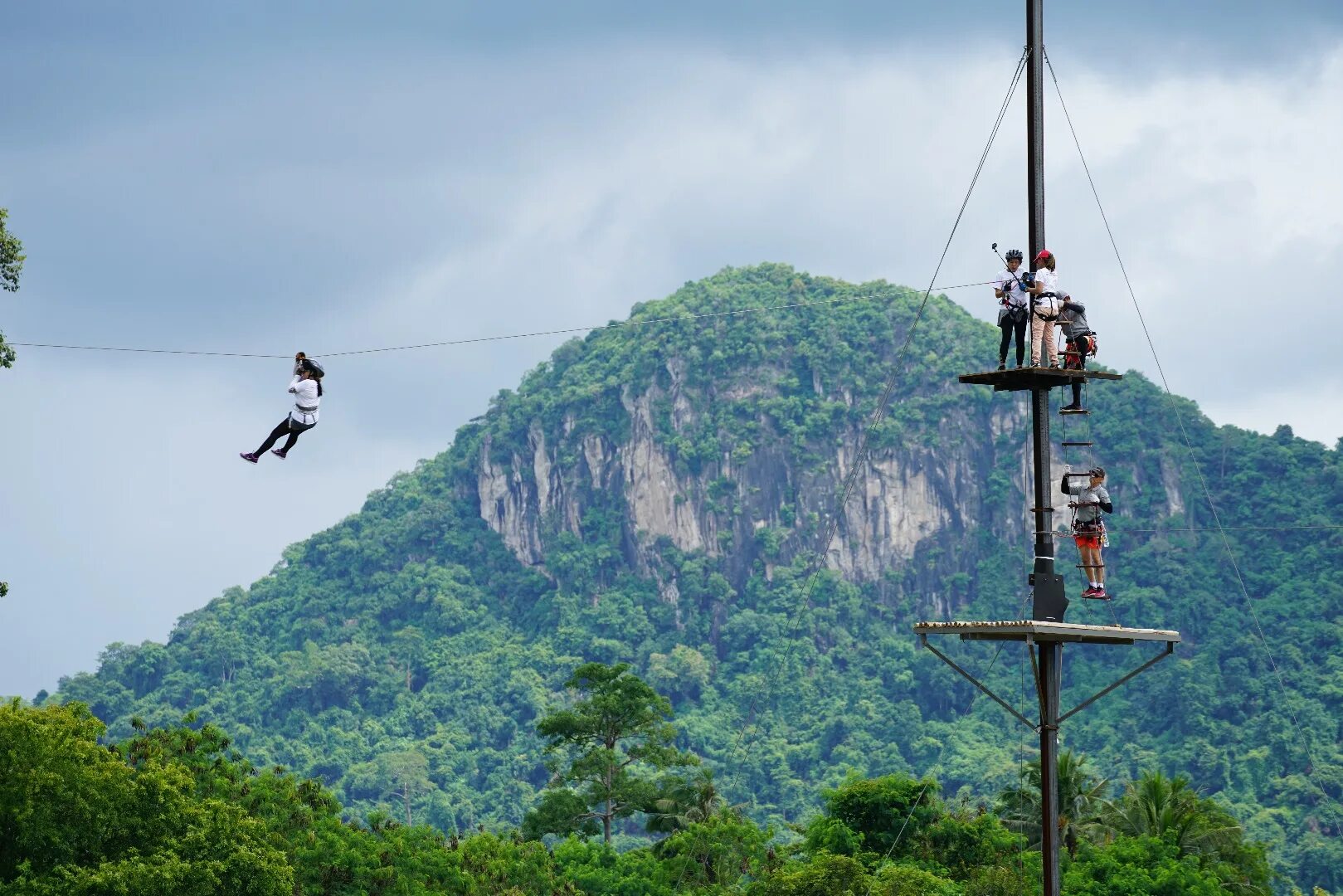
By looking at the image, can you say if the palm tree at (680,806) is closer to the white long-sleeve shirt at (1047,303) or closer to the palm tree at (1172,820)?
the palm tree at (1172,820)

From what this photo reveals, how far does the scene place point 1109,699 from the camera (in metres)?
153

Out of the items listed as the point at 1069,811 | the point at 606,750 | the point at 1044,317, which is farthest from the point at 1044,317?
the point at 606,750

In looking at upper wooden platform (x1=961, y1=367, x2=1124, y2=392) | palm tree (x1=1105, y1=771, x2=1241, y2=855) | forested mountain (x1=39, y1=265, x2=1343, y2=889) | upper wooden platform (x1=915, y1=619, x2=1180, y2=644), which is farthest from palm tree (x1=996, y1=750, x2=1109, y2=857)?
forested mountain (x1=39, y1=265, x2=1343, y2=889)

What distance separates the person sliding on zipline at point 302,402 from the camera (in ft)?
66.9

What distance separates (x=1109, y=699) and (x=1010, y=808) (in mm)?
93209

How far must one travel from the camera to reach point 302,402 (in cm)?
2052

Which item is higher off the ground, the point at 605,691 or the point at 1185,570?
the point at 1185,570

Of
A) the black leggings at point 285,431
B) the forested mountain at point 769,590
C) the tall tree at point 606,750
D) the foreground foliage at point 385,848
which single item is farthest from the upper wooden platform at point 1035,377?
the forested mountain at point 769,590

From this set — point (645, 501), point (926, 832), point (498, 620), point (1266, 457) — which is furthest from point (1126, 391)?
point (926, 832)

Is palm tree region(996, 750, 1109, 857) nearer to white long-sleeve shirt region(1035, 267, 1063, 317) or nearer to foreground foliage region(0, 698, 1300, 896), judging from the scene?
foreground foliage region(0, 698, 1300, 896)

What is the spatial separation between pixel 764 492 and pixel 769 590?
10.0 meters

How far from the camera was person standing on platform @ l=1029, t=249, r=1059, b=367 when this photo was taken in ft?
60.1

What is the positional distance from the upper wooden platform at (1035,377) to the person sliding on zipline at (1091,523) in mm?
1293

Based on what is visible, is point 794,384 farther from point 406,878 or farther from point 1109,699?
point 406,878
